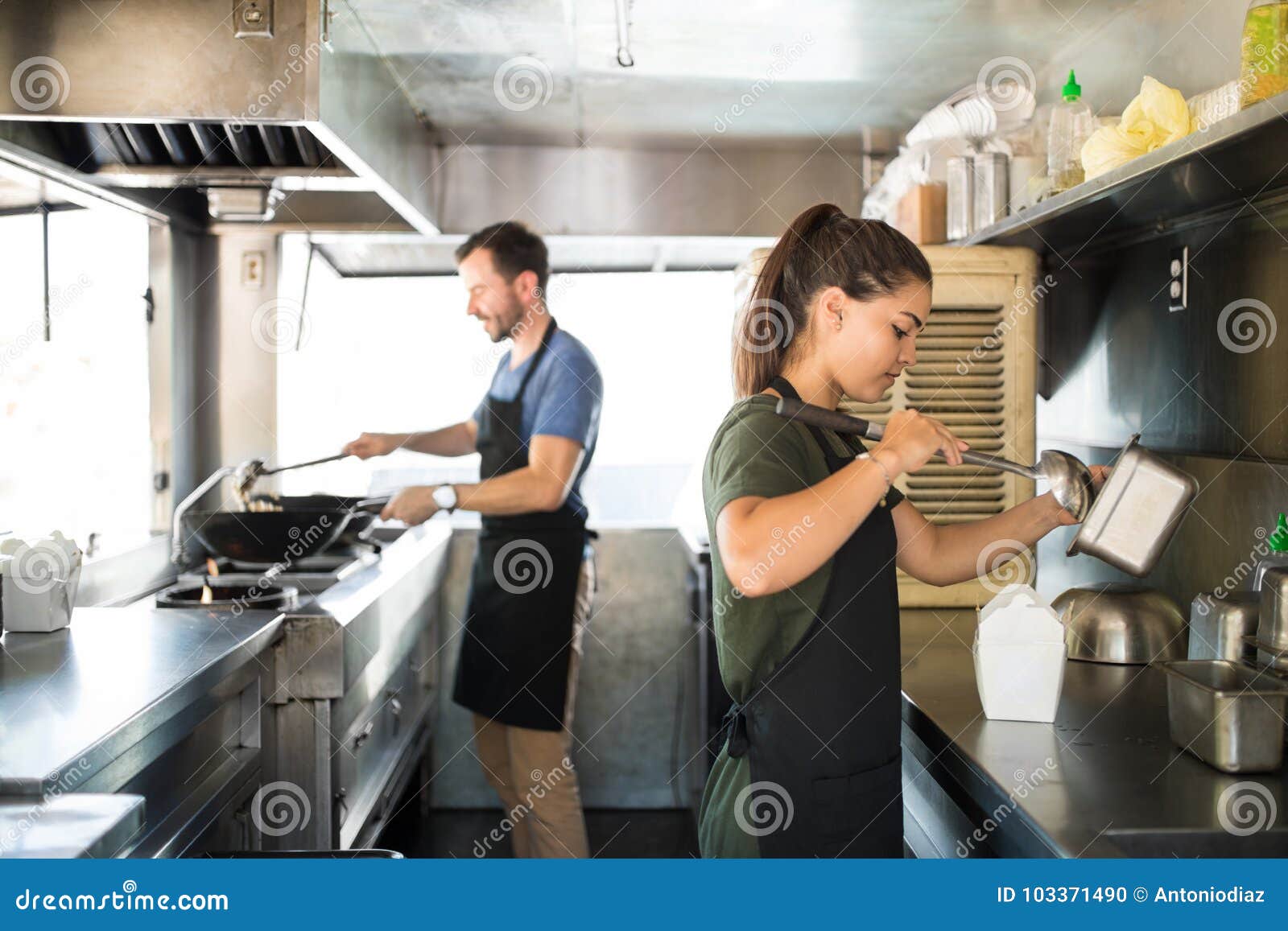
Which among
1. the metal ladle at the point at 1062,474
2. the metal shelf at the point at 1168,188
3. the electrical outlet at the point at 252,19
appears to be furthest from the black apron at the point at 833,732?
the electrical outlet at the point at 252,19

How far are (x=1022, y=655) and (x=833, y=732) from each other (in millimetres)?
313

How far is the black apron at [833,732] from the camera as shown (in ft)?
4.92

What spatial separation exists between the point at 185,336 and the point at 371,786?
154 centimetres

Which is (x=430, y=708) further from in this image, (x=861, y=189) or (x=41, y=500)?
(x=861, y=189)

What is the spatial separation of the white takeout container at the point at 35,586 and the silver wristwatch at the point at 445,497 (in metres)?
0.95

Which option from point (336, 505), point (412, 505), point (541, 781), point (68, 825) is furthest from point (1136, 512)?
point (336, 505)

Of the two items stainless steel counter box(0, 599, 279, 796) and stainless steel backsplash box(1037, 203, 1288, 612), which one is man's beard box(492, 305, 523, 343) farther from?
stainless steel backsplash box(1037, 203, 1288, 612)

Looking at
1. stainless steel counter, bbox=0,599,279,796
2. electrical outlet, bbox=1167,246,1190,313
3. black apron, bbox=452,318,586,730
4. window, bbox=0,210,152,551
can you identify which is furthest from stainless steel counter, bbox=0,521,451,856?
electrical outlet, bbox=1167,246,1190,313

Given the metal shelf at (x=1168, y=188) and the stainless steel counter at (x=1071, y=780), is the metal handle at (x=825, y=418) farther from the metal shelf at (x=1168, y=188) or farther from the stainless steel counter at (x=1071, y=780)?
the metal shelf at (x=1168, y=188)

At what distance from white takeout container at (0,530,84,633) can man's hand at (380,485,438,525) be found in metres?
0.90

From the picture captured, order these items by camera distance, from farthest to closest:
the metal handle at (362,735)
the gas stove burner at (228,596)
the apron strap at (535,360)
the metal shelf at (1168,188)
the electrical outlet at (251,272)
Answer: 1. the electrical outlet at (251,272)
2. the apron strap at (535,360)
3. the metal handle at (362,735)
4. the gas stove burner at (228,596)
5. the metal shelf at (1168,188)

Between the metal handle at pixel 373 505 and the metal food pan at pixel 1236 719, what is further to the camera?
the metal handle at pixel 373 505

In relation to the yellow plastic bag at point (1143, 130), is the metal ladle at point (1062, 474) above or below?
below

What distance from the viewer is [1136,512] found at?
5.41 feet
